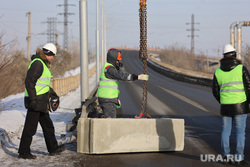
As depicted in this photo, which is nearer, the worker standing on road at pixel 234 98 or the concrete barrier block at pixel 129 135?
the worker standing on road at pixel 234 98

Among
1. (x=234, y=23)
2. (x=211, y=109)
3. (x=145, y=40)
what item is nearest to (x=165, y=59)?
(x=234, y=23)

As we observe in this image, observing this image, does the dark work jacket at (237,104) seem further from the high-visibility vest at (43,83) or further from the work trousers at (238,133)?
the high-visibility vest at (43,83)

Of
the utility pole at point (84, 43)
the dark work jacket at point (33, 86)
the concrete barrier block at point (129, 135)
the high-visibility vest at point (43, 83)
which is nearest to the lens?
the dark work jacket at point (33, 86)

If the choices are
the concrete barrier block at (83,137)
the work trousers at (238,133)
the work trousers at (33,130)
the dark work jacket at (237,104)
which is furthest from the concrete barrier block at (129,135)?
the dark work jacket at (237,104)

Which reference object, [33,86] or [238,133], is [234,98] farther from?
[33,86]

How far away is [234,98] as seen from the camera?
243 inches

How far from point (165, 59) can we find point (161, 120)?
11532 centimetres

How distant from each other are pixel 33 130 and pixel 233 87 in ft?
11.1

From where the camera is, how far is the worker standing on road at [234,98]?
240 inches

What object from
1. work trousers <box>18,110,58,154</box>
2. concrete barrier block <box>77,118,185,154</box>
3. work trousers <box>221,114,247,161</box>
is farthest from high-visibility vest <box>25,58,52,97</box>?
work trousers <box>221,114,247,161</box>

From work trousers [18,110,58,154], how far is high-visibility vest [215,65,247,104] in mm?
3033

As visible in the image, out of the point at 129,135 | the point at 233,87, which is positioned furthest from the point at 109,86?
the point at 233,87

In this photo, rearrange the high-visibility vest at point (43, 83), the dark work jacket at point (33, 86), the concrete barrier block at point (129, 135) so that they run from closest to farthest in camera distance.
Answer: the dark work jacket at point (33, 86) → the high-visibility vest at point (43, 83) → the concrete barrier block at point (129, 135)

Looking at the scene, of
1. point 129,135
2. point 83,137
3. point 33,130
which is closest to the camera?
point 33,130
